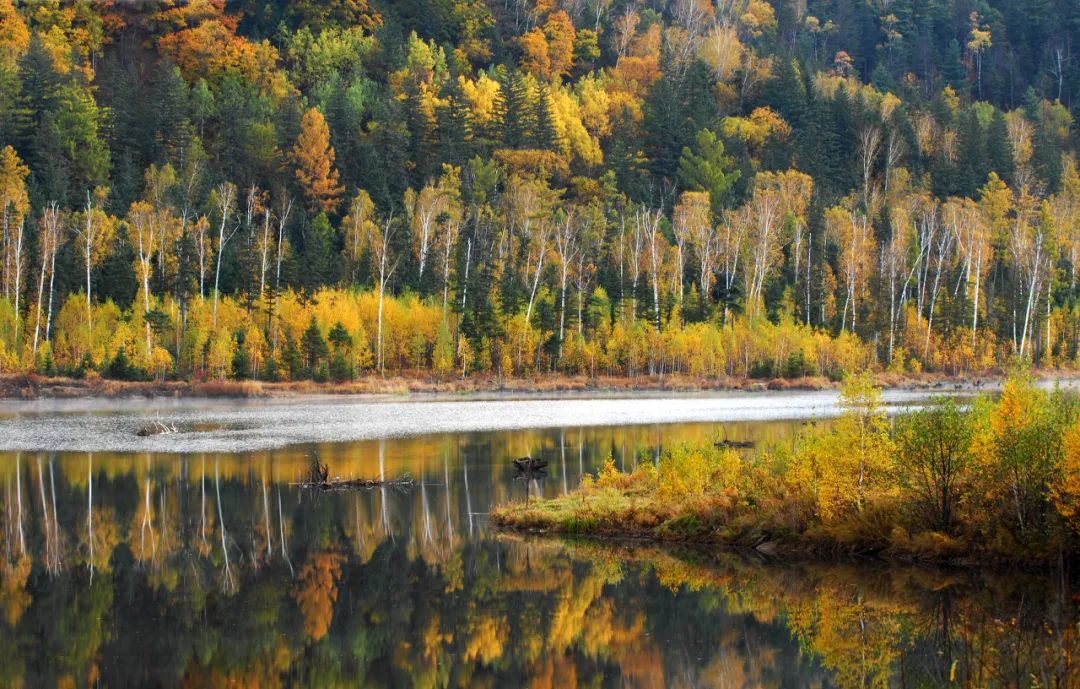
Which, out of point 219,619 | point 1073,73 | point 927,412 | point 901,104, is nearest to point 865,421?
point 927,412

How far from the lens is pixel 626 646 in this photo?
65.7 feet

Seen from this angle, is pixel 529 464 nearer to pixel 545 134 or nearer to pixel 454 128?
pixel 454 128

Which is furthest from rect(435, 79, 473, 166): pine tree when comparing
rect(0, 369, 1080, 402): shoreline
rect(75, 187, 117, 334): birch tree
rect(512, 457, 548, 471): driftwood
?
rect(512, 457, 548, 471): driftwood

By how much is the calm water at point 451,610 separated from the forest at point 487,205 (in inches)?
2111

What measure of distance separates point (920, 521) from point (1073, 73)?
17721cm

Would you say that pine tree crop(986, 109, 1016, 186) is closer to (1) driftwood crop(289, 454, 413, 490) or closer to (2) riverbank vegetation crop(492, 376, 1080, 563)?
(1) driftwood crop(289, 454, 413, 490)

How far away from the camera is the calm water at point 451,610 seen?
18.6 m

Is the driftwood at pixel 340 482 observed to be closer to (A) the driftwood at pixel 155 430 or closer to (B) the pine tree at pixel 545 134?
(A) the driftwood at pixel 155 430

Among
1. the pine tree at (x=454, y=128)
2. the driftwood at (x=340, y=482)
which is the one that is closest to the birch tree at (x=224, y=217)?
the pine tree at (x=454, y=128)

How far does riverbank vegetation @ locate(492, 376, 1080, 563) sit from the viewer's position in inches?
920

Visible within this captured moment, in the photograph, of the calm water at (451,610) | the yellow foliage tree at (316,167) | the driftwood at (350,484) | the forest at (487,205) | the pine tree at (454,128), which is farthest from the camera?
the pine tree at (454,128)

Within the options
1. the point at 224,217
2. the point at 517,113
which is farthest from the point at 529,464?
the point at 517,113

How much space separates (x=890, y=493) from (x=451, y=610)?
10.3 m

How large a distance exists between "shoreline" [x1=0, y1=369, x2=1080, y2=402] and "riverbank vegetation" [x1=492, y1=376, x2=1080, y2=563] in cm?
5206
